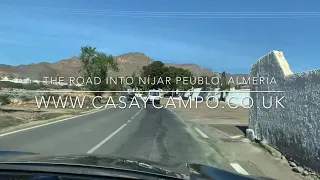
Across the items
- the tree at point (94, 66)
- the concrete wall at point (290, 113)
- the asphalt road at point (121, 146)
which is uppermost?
the tree at point (94, 66)

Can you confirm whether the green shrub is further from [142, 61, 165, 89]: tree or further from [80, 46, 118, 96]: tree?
[142, 61, 165, 89]: tree

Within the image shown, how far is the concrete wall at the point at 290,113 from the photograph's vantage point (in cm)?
955

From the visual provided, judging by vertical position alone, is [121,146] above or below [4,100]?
below

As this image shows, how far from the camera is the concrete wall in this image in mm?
9555

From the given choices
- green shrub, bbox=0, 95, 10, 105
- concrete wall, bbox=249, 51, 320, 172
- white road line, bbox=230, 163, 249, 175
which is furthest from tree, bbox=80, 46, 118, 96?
white road line, bbox=230, 163, 249, 175

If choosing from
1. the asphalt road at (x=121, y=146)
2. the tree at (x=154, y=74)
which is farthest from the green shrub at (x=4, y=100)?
the tree at (x=154, y=74)

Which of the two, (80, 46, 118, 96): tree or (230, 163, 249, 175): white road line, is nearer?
(230, 163, 249, 175): white road line

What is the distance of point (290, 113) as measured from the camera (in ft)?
37.5

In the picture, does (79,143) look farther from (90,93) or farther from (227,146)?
(90,93)

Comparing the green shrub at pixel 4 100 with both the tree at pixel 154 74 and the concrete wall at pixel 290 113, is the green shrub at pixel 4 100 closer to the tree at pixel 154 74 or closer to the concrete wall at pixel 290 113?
the concrete wall at pixel 290 113

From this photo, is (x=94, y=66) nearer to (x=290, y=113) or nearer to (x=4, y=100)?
(x=4, y=100)

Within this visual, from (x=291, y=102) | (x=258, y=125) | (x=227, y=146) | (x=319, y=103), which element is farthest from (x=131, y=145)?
(x=319, y=103)

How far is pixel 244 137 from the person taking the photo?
17359 millimetres

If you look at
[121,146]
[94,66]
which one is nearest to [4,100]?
[94,66]
